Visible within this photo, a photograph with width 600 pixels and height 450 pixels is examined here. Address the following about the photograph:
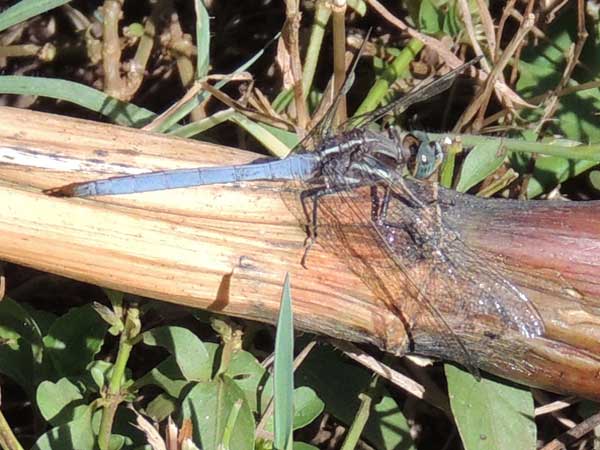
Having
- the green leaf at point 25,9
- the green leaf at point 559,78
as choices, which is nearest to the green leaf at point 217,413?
the green leaf at point 25,9

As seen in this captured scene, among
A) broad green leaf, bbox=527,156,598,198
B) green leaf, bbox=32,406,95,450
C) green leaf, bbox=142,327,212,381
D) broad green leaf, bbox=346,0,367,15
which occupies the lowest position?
green leaf, bbox=32,406,95,450

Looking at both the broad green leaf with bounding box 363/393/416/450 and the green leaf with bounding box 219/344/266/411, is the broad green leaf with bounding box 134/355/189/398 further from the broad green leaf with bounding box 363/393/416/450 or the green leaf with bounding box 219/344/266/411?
the broad green leaf with bounding box 363/393/416/450

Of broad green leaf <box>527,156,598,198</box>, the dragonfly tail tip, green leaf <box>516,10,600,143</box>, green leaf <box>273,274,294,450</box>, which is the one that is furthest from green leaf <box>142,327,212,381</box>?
green leaf <box>516,10,600,143</box>

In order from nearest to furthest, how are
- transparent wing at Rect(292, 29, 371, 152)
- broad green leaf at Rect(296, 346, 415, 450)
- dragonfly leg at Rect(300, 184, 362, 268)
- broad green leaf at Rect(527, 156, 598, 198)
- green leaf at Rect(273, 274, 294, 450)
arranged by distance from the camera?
green leaf at Rect(273, 274, 294, 450) → dragonfly leg at Rect(300, 184, 362, 268) → broad green leaf at Rect(296, 346, 415, 450) → transparent wing at Rect(292, 29, 371, 152) → broad green leaf at Rect(527, 156, 598, 198)

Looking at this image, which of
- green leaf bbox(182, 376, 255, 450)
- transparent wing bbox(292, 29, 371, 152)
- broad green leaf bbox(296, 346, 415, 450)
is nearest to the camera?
green leaf bbox(182, 376, 255, 450)

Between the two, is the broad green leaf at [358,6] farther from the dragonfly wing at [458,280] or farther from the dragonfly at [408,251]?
the dragonfly wing at [458,280]

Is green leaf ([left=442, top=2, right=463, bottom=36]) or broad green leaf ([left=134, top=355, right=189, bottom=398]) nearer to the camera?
broad green leaf ([left=134, top=355, right=189, bottom=398])

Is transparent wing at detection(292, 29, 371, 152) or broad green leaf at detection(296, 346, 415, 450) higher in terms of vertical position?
transparent wing at detection(292, 29, 371, 152)
